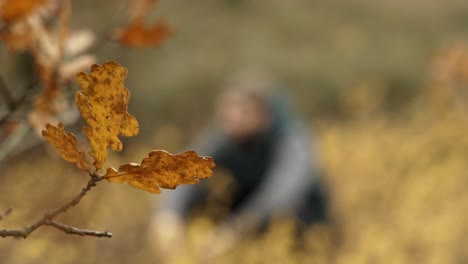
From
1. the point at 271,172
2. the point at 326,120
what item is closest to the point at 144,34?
the point at 271,172

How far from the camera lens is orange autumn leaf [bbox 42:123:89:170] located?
0.41 metres

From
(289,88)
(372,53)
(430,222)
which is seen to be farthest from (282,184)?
(372,53)

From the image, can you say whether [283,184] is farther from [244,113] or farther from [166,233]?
→ [166,233]

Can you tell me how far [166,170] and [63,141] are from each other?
58 millimetres

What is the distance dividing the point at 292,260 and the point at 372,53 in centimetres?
404

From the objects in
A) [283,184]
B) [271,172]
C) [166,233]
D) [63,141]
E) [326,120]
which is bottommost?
[63,141]

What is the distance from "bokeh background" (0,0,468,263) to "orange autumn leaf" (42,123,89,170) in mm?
188

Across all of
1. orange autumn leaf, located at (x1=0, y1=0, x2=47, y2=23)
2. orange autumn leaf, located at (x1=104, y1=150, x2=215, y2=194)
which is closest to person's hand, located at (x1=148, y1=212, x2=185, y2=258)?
orange autumn leaf, located at (x1=0, y1=0, x2=47, y2=23)

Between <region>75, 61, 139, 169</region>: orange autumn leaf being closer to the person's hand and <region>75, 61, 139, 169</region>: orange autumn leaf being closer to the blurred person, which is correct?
the person's hand

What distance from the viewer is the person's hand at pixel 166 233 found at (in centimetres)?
247

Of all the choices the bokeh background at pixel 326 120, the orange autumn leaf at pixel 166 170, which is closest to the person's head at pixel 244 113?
the bokeh background at pixel 326 120

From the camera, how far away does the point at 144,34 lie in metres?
0.64

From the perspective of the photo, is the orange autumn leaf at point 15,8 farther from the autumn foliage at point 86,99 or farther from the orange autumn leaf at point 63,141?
the orange autumn leaf at point 63,141

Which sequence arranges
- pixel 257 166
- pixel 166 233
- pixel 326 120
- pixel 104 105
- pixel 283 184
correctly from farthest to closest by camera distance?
1. pixel 326 120
2. pixel 257 166
3. pixel 283 184
4. pixel 166 233
5. pixel 104 105
